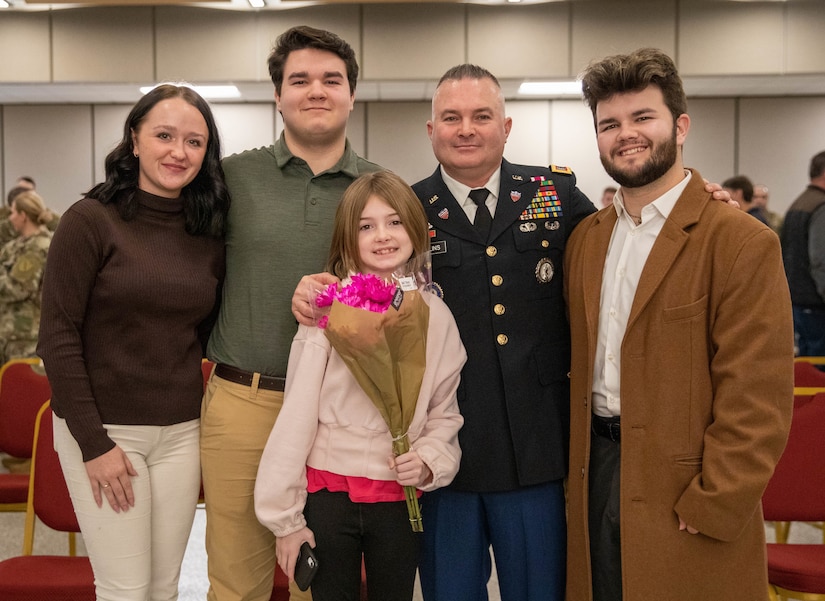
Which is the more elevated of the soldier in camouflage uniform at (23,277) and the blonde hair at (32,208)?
the blonde hair at (32,208)

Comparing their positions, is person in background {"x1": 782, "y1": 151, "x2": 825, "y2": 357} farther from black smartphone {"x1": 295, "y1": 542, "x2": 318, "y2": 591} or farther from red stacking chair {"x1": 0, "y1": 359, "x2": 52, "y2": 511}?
red stacking chair {"x1": 0, "y1": 359, "x2": 52, "y2": 511}

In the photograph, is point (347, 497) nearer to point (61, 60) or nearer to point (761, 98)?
point (61, 60)

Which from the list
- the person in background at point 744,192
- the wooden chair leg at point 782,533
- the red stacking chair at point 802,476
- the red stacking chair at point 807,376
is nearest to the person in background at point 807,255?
the person in background at point 744,192

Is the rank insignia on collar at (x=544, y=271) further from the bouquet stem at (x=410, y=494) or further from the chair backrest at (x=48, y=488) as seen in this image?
the chair backrest at (x=48, y=488)

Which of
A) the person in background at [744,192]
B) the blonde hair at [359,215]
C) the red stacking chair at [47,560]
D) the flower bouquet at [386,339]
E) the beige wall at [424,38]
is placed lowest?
the red stacking chair at [47,560]

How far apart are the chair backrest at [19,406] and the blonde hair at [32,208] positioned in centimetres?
251

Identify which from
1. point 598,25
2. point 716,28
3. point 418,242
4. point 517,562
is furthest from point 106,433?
point 716,28

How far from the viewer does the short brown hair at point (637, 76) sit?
1.92 metres

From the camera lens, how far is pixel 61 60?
25.0ft

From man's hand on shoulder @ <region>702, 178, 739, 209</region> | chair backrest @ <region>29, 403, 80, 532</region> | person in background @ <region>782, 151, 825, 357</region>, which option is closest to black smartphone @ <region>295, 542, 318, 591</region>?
chair backrest @ <region>29, 403, 80, 532</region>

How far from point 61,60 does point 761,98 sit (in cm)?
770

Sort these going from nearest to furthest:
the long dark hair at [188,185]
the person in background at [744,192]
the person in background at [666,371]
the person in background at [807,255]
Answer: the person in background at [666,371] < the long dark hair at [188,185] < the person in background at [807,255] < the person in background at [744,192]

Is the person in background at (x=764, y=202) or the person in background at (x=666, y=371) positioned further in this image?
the person in background at (x=764, y=202)

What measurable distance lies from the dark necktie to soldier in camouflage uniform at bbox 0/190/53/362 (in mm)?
4284
